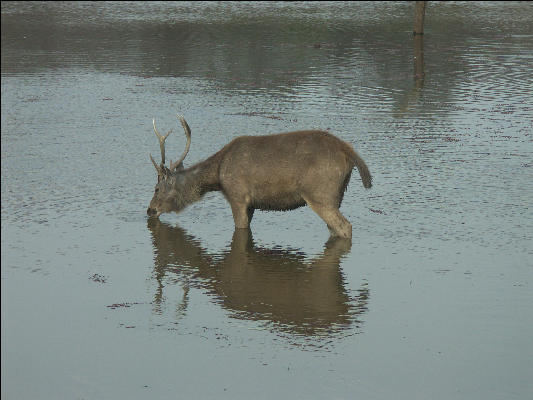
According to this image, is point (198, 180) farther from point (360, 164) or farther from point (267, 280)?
point (267, 280)

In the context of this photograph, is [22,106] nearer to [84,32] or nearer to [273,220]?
[273,220]

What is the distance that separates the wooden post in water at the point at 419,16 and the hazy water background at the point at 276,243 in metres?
6.28

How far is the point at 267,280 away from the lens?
14.7 meters

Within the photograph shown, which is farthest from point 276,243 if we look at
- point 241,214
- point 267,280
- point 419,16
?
point 419,16

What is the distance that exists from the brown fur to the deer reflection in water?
500 millimetres

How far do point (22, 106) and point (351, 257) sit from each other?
1498 centimetres

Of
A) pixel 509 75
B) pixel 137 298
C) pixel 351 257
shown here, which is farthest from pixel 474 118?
pixel 137 298

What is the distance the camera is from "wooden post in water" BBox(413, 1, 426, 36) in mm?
41062

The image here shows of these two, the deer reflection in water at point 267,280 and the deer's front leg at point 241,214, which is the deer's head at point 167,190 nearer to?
the deer reflection in water at point 267,280

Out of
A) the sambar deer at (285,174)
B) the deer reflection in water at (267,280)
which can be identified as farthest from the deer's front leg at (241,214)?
the deer reflection in water at (267,280)

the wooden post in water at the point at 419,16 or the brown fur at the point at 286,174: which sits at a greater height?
the brown fur at the point at 286,174

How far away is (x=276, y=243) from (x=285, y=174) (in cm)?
107

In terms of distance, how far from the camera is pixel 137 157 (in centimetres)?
2223

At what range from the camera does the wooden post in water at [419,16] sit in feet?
135
